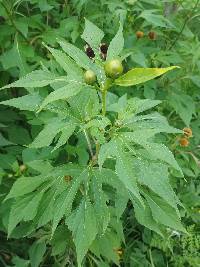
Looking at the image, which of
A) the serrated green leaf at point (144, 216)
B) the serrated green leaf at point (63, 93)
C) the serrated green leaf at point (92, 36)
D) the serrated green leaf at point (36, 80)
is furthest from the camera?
the serrated green leaf at point (144, 216)

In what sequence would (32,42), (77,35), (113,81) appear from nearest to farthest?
(113,81) → (77,35) → (32,42)

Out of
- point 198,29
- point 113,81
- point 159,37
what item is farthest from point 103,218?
point 198,29

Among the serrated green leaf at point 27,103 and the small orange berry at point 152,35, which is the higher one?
the serrated green leaf at point 27,103

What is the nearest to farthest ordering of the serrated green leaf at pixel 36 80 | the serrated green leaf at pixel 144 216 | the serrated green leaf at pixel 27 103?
→ the serrated green leaf at pixel 36 80
the serrated green leaf at pixel 27 103
the serrated green leaf at pixel 144 216

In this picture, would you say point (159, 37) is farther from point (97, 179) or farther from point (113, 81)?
point (113, 81)

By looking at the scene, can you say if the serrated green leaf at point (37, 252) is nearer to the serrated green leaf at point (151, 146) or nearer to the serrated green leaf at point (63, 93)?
the serrated green leaf at point (151, 146)

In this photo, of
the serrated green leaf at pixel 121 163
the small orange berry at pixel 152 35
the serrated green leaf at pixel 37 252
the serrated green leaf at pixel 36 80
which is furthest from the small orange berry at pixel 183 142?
the serrated green leaf at pixel 36 80
